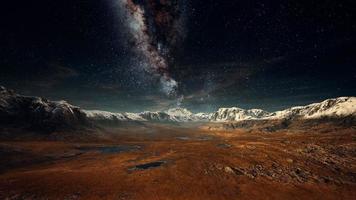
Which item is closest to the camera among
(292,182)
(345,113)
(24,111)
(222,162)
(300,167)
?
(292,182)

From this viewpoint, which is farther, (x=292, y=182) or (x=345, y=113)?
(x=345, y=113)

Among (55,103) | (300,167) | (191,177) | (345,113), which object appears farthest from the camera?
(345,113)

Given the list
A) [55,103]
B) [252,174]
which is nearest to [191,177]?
[252,174]

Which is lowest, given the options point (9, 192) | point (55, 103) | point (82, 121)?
point (9, 192)

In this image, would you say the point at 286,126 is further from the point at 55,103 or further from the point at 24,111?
the point at 24,111

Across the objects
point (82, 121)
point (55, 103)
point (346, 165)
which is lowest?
point (346, 165)

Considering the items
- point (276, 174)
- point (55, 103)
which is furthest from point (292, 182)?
point (55, 103)

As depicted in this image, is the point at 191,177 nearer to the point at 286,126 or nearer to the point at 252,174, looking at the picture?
the point at 252,174

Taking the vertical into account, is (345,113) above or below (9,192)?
above

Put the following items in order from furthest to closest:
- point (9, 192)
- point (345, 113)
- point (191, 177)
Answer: point (345, 113) < point (191, 177) < point (9, 192)
